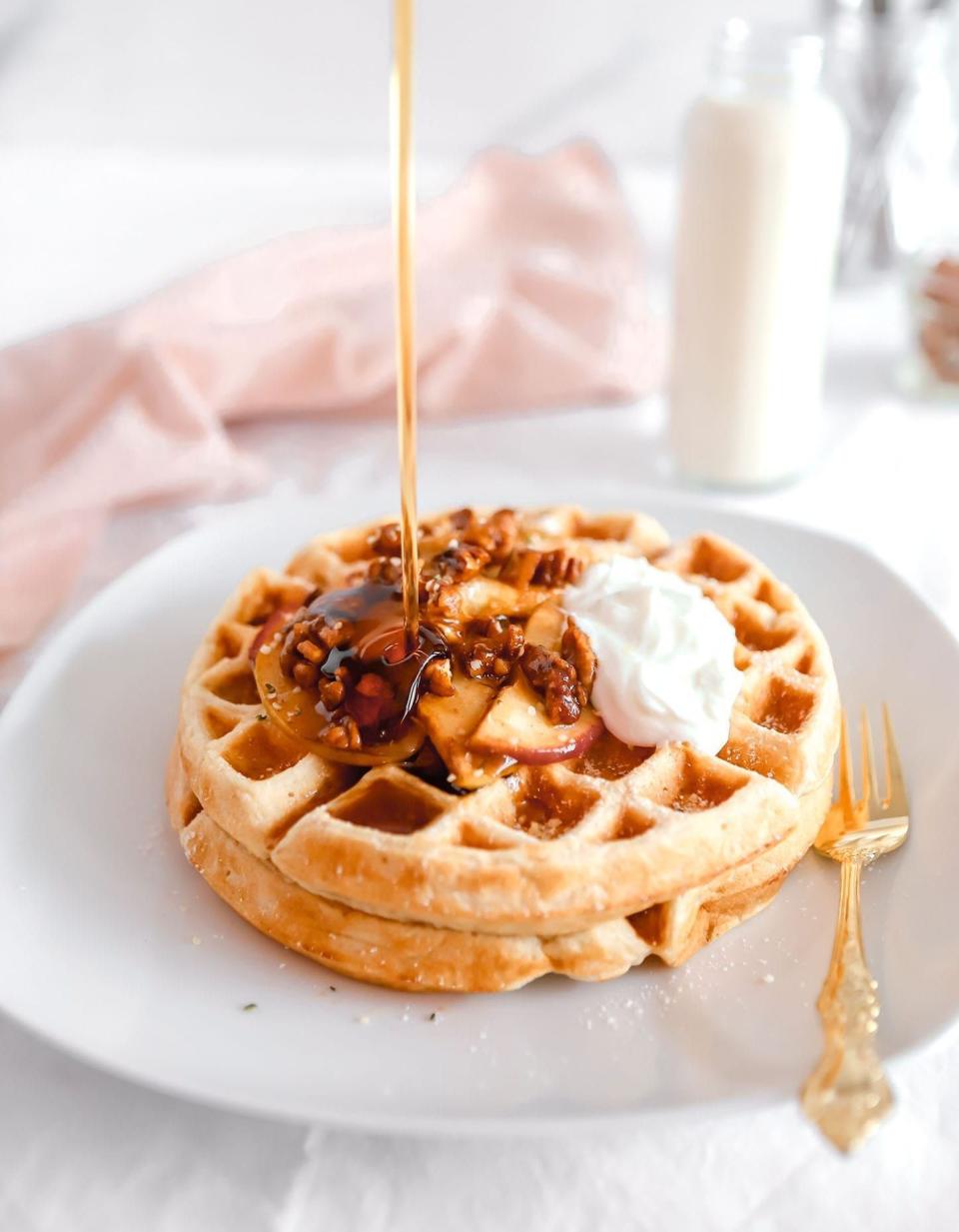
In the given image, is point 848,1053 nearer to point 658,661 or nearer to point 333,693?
point 658,661

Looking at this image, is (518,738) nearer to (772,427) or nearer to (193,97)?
(772,427)

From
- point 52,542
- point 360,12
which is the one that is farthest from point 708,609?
point 360,12

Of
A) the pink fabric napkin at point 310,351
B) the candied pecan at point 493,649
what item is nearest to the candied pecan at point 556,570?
the candied pecan at point 493,649

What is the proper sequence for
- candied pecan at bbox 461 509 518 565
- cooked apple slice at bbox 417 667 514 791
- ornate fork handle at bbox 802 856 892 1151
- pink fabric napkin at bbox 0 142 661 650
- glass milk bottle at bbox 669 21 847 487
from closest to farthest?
ornate fork handle at bbox 802 856 892 1151 → cooked apple slice at bbox 417 667 514 791 → candied pecan at bbox 461 509 518 565 → glass milk bottle at bbox 669 21 847 487 → pink fabric napkin at bbox 0 142 661 650

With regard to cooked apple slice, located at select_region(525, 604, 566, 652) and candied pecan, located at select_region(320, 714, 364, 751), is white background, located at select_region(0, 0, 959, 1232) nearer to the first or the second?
candied pecan, located at select_region(320, 714, 364, 751)

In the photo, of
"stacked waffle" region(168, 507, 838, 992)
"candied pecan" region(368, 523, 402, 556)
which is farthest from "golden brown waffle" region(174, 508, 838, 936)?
"candied pecan" region(368, 523, 402, 556)

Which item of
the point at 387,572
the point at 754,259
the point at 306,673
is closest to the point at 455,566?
the point at 387,572
